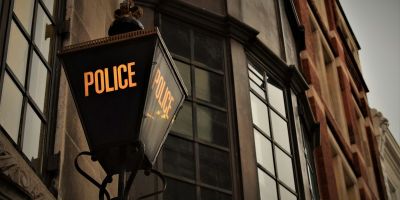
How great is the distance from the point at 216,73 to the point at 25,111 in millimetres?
4701

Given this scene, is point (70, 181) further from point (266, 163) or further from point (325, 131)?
point (325, 131)

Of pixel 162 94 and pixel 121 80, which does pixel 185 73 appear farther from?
pixel 121 80

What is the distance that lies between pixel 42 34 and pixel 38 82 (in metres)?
0.48

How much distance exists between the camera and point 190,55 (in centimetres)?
1013

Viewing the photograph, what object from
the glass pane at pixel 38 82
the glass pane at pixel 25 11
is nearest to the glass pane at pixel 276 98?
the glass pane at pixel 38 82

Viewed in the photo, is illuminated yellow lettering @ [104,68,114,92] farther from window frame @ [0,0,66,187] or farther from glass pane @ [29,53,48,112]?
glass pane @ [29,53,48,112]

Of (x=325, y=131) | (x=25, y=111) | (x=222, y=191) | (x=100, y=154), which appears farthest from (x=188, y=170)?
(x=325, y=131)

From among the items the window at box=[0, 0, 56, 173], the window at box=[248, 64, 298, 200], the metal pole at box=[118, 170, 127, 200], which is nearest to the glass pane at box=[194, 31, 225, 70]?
the window at box=[248, 64, 298, 200]

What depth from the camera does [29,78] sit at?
19.6ft

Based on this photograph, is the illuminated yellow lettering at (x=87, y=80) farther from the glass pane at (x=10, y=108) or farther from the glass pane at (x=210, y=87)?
the glass pane at (x=210, y=87)

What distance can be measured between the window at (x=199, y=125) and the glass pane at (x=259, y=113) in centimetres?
57

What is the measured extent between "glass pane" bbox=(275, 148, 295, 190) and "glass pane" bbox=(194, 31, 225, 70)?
140 cm

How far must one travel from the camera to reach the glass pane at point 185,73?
384 inches

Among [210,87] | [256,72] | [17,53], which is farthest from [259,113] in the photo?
[17,53]
